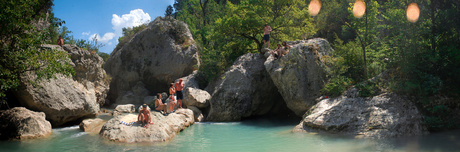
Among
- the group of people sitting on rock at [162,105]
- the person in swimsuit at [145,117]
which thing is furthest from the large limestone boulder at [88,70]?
the person in swimsuit at [145,117]

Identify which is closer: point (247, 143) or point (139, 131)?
point (247, 143)

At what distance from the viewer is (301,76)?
48.0 feet

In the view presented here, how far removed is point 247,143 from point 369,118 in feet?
15.2

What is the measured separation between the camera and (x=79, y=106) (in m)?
14.6

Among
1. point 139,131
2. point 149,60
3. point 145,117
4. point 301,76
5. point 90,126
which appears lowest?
point 139,131

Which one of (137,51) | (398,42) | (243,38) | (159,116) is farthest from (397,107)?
(137,51)

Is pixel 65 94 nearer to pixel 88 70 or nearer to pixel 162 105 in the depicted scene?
pixel 88 70

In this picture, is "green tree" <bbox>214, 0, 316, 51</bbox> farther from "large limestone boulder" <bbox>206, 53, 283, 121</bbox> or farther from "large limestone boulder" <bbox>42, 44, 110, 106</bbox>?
"large limestone boulder" <bbox>42, 44, 110, 106</bbox>

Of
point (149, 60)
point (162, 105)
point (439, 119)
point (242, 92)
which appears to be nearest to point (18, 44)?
point (162, 105)

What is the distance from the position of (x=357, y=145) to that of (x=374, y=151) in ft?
2.84

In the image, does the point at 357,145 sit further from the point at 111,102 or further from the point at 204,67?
the point at 111,102

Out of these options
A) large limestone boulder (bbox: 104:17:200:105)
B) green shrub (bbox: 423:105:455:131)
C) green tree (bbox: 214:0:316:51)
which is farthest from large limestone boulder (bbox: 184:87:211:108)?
green shrub (bbox: 423:105:455:131)

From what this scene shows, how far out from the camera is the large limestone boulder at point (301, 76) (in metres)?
14.5

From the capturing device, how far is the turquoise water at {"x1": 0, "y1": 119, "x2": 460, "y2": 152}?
29.1ft
